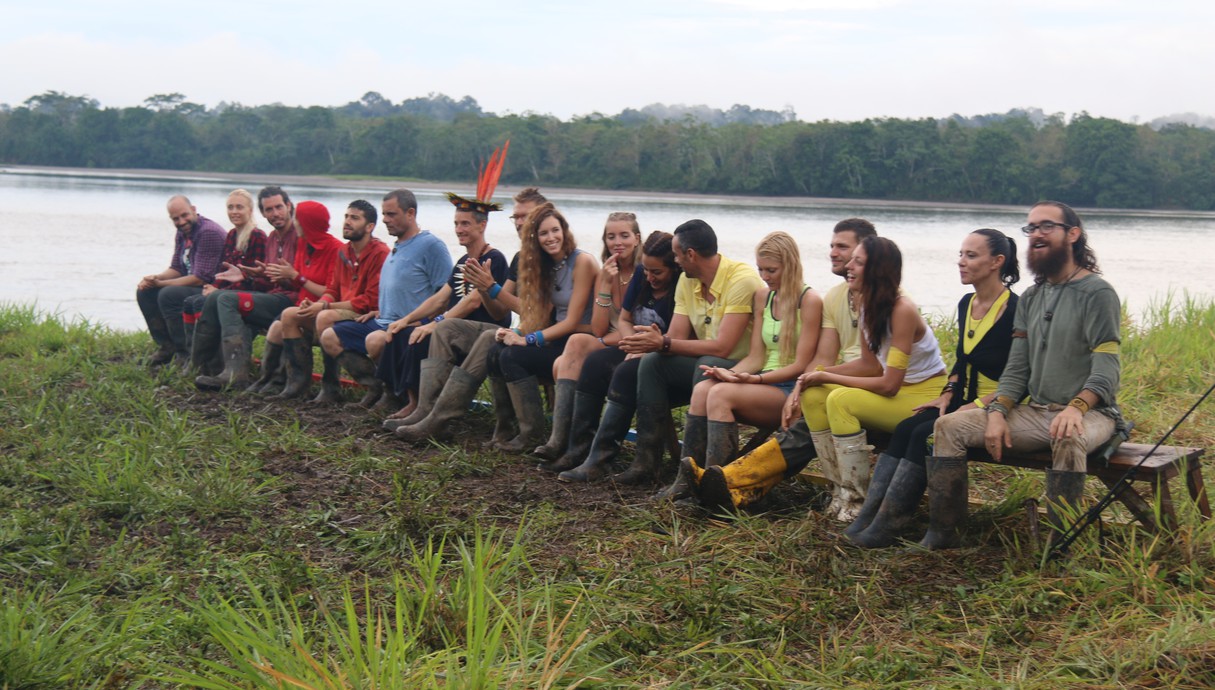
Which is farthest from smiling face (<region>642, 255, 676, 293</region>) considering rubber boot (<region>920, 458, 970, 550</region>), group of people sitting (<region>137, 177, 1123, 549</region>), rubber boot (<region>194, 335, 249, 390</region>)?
rubber boot (<region>194, 335, 249, 390</region>)

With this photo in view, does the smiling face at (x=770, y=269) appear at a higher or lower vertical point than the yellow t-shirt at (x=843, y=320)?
higher

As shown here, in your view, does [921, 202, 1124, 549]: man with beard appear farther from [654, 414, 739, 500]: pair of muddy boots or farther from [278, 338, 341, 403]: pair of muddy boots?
[278, 338, 341, 403]: pair of muddy boots

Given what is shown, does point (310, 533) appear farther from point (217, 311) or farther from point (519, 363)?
point (217, 311)

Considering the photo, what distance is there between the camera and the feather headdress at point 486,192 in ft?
24.2

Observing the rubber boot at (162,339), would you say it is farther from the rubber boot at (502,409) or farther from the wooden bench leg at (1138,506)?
the wooden bench leg at (1138,506)

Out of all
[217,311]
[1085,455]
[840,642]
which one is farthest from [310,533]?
[217,311]

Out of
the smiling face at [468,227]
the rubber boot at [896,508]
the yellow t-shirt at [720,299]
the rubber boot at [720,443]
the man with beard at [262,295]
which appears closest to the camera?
the rubber boot at [896,508]

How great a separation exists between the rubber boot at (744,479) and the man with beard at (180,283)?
5293 millimetres

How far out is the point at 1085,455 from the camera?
443cm

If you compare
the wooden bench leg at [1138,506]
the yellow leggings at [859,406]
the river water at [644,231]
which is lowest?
the river water at [644,231]

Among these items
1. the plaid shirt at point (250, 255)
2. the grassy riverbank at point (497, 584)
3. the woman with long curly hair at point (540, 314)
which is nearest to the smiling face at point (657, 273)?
the woman with long curly hair at point (540, 314)

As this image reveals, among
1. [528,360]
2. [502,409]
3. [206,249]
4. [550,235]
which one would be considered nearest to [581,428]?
[528,360]

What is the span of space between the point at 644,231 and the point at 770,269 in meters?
19.3

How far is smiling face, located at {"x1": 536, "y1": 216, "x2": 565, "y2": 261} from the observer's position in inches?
267
